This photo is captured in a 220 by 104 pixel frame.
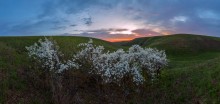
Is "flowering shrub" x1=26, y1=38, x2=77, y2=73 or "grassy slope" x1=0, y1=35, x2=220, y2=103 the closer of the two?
"grassy slope" x1=0, y1=35, x2=220, y2=103

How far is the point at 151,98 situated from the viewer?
124ft

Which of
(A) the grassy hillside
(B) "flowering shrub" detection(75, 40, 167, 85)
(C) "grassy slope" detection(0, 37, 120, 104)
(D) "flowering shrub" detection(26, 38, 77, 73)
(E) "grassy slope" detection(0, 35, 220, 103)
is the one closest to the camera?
(E) "grassy slope" detection(0, 35, 220, 103)

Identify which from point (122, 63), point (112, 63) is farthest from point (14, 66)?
point (122, 63)

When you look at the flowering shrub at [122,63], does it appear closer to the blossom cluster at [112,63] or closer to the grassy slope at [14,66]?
the blossom cluster at [112,63]

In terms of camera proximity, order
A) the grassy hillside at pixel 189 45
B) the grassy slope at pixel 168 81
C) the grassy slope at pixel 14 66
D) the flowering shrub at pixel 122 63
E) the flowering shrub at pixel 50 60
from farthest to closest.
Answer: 1. the grassy hillside at pixel 189 45
2. the flowering shrub at pixel 50 60
3. the flowering shrub at pixel 122 63
4. the grassy slope at pixel 14 66
5. the grassy slope at pixel 168 81

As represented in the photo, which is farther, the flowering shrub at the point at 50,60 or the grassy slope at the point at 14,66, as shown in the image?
the flowering shrub at the point at 50,60

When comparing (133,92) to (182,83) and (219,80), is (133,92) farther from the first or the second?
(219,80)

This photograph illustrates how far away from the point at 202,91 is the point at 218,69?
4513 millimetres

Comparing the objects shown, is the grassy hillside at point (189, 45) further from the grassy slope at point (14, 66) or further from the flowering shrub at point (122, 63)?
the flowering shrub at point (122, 63)

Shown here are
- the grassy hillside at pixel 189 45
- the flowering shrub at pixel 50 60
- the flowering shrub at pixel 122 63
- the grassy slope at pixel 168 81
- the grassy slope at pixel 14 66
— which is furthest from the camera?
the grassy hillside at pixel 189 45

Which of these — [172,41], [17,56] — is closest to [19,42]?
[17,56]

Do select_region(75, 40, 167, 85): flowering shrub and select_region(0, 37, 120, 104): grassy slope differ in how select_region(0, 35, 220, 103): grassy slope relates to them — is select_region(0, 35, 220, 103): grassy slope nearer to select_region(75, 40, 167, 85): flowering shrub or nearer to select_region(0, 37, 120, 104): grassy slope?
select_region(0, 37, 120, 104): grassy slope

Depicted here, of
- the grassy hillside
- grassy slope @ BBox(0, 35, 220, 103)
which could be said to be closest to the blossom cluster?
grassy slope @ BBox(0, 35, 220, 103)

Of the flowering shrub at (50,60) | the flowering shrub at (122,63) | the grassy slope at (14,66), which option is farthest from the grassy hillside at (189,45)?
the flowering shrub at (50,60)
